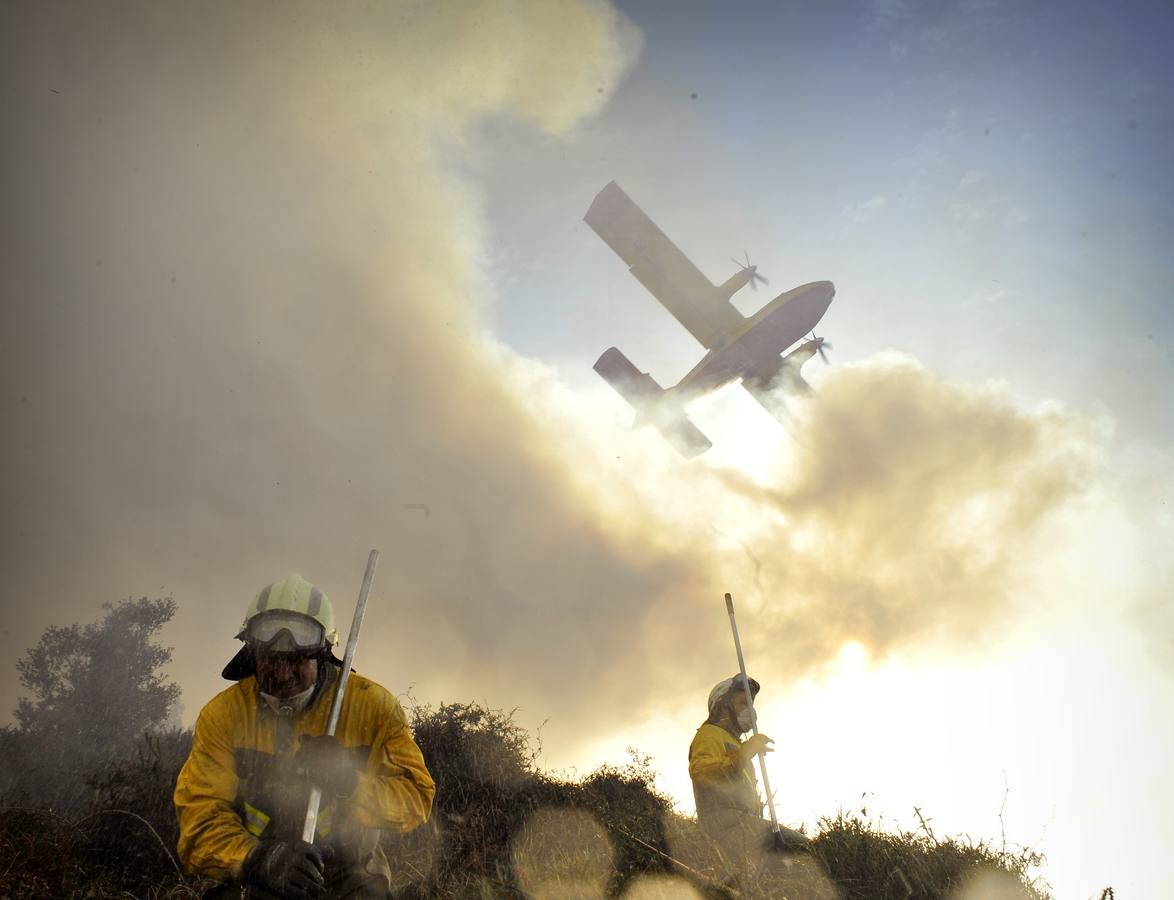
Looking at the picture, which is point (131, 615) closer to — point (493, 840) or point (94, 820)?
point (94, 820)

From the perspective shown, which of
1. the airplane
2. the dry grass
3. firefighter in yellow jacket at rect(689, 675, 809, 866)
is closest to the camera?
the dry grass

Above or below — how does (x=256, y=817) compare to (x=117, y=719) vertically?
below

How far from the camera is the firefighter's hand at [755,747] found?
7148mm

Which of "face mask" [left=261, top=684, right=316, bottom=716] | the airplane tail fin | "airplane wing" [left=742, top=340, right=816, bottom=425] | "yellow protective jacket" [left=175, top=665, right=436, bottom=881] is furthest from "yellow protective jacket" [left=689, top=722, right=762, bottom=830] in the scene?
the airplane tail fin

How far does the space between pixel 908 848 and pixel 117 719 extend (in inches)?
1276

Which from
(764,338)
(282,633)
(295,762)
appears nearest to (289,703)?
(295,762)

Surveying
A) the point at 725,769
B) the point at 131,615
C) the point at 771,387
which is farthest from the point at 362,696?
the point at 131,615

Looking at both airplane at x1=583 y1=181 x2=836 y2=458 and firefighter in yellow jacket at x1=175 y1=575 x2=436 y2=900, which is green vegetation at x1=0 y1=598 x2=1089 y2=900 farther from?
airplane at x1=583 y1=181 x2=836 y2=458

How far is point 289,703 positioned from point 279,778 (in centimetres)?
42

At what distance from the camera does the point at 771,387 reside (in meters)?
22.9

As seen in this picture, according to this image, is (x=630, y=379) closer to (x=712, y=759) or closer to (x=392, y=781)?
(x=712, y=759)

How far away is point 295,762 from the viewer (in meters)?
3.79

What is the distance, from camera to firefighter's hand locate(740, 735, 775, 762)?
715 cm

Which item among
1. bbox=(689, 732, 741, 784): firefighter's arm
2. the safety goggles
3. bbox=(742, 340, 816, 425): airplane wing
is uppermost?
bbox=(742, 340, 816, 425): airplane wing
